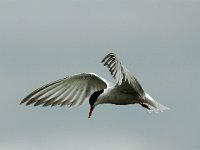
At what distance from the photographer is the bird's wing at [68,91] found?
605 inches

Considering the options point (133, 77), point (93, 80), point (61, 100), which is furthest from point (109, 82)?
point (133, 77)

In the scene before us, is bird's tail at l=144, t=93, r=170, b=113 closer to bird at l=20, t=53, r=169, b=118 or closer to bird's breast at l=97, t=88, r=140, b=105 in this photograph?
bird at l=20, t=53, r=169, b=118

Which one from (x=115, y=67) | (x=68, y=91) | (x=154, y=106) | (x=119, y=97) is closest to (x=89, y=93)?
(x=68, y=91)

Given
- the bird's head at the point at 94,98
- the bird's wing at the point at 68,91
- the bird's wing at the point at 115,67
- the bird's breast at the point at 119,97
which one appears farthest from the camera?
the bird's head at the point at 94,98

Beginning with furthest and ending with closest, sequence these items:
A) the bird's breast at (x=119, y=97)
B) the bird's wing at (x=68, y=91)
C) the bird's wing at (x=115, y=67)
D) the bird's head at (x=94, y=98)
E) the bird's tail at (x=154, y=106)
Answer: the bird's tail at (x=154, y=106) < the bird's head at (x=94, y=98) < the bird's breast at (x=119, y=97) < the bird's wing at (x=68, y=91) < the bird's wing at (x=115, y=67)

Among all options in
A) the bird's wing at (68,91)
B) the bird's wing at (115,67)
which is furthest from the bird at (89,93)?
the bird's wing at (115,67)

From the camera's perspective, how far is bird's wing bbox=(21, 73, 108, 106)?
15375 millimetres

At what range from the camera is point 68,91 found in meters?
16.2

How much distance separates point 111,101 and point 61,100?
110cm

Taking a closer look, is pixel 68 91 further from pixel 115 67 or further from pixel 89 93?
pixel 115 67

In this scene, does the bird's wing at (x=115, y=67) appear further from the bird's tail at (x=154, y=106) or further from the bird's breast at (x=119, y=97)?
the bird's tail at (x=154, y=106)

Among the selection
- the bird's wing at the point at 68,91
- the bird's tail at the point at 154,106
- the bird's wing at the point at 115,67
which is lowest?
the bird's wing at the point at 115,67

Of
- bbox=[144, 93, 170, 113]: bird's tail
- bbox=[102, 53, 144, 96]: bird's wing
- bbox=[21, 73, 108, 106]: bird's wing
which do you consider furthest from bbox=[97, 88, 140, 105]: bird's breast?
bbox=[102, 53, 144, 96]: bird's wing

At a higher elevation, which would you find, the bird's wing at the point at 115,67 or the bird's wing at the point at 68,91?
the bird's wing at the point at 68,91
